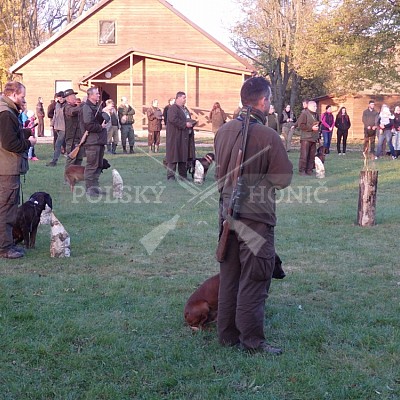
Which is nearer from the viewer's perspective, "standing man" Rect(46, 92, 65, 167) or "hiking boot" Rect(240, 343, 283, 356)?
"hiking boot" Rect(240, 343, 283, 356)

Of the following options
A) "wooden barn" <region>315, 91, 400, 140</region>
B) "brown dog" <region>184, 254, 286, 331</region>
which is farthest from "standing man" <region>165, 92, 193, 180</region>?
"wooden barn" <region>315, 91, 400, 140</region>

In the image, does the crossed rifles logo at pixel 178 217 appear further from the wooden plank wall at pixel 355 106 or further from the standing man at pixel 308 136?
the wooden plank wall at pixel 355 106

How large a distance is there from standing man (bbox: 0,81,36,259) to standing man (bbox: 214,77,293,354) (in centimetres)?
324

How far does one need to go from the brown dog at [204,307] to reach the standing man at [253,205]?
41cm

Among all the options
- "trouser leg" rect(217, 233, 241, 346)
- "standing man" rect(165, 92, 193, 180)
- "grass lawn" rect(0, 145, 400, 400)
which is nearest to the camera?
"grass lawn" rect(0, 145, 400, 400)

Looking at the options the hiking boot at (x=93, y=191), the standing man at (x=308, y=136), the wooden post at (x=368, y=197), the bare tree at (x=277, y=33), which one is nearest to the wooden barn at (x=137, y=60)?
the bare tree at (x=277, y=33)

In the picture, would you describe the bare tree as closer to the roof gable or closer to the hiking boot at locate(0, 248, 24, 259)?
the roof gable

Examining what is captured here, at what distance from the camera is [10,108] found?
689 cm

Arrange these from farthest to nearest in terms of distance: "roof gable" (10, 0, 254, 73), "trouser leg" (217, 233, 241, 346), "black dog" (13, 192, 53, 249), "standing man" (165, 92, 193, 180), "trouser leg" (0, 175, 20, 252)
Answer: "roof gable" (10, 0, 254, 73) < "standing man" (165, 92, 193, 180) < "black dog" (13, 192, 53, 249) < "trouser leg" (0, 175, 20, 252) < "trouser leg" (217, 233, 241, 346)

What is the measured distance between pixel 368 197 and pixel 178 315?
15.8 ft

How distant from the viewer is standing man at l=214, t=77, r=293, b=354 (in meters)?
4.30

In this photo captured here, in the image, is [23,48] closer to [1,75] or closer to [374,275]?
[1,75]

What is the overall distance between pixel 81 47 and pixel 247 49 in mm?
11789

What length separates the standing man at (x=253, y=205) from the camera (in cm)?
430
